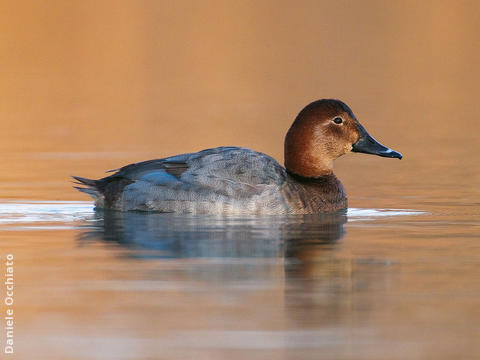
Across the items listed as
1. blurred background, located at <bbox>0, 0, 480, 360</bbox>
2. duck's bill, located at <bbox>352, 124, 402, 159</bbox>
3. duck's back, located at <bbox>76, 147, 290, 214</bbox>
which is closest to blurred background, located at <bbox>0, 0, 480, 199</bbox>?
blurred background, located at <bbox>0, 0, 480, 360</bbox>

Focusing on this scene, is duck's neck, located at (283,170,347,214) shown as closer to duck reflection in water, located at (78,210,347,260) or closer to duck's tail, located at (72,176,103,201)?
duck reflection in water, located at (78,210,347,260)

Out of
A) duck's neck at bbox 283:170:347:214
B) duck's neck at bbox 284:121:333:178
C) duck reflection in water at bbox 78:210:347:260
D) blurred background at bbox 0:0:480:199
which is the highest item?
blurred background at bbox 0:0:480:199

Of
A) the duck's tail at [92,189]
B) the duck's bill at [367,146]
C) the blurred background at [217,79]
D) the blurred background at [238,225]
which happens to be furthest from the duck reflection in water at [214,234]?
the blurred background at [217,79]

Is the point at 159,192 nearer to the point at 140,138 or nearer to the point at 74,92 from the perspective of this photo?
the point at 140,138

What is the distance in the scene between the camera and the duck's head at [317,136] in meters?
10.2

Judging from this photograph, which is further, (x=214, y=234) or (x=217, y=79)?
(x=217, y=79)

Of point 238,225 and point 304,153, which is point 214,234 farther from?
point 304,153

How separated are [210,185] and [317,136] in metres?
1.27

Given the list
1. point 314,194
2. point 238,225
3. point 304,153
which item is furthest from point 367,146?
point 238,225

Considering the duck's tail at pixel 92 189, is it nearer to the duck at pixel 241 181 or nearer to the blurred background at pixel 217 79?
the duck at pixel 241 181

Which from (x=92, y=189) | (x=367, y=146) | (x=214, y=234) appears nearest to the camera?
(x=214, y=234)

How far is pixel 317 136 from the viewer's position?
1023 centimetres

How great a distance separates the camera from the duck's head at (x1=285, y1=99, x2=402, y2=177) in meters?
10.2

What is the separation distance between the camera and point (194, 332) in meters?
5.57
